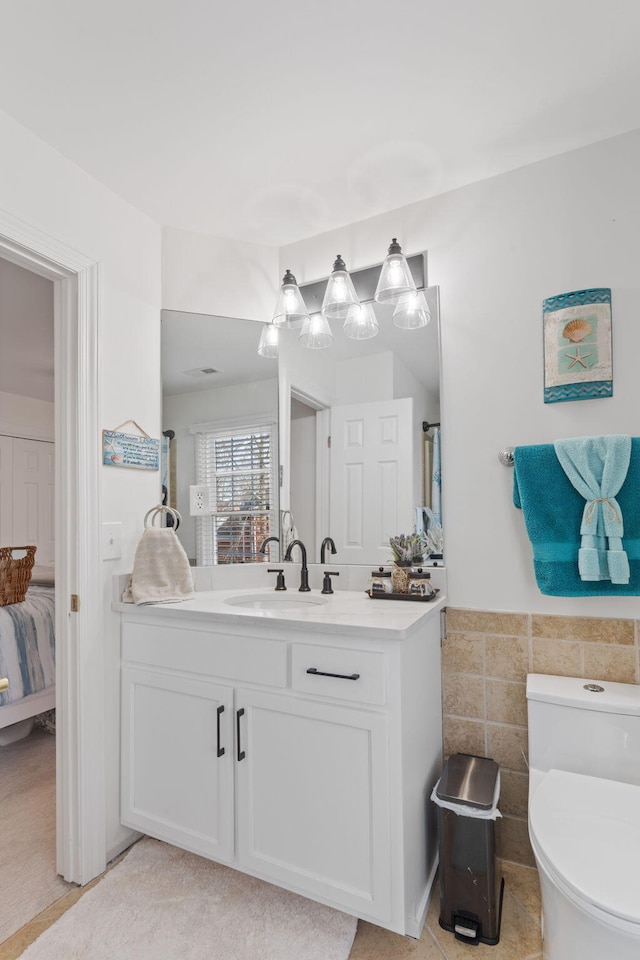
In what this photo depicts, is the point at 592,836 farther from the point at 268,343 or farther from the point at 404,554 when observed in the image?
the point at 268,343

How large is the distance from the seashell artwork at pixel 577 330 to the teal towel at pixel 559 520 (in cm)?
39

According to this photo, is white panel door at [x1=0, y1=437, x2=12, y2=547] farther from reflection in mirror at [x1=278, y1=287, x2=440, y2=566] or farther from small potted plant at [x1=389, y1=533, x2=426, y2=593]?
small potted plant at [x1=389, y1=533, x2=426, y2=593]

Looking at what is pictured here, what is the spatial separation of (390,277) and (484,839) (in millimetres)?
1891

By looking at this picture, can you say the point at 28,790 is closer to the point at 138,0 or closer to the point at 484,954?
the point at 484,954

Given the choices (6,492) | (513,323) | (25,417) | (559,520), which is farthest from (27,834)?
(25,417)

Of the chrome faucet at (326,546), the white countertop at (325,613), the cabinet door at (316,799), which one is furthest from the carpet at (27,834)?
the chrome faucet at (326,546)

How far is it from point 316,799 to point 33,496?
4.08m

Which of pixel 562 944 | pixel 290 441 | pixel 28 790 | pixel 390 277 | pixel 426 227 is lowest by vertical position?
pixel 28 790

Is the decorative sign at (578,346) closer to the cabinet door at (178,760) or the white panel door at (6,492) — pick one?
the cabinet door at (178,760)

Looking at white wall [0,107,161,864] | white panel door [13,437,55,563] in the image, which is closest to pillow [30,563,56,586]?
white panel door [13,437,55,563]

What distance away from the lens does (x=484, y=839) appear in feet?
4.76

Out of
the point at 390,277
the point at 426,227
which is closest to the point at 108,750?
the point at 390,277

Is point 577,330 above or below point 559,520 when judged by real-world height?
above

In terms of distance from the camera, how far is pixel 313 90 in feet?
5.01
